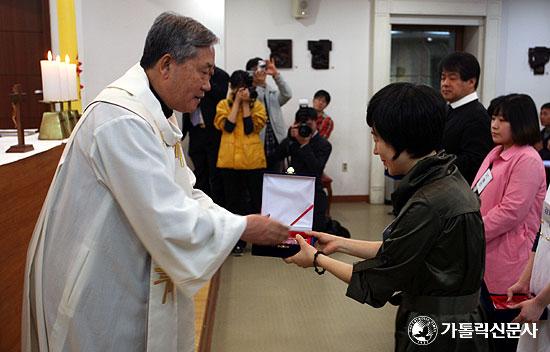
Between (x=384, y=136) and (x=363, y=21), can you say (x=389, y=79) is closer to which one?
(x=363, y=21)

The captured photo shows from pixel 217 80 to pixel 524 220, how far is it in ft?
10.4

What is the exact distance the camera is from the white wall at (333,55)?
260 inches

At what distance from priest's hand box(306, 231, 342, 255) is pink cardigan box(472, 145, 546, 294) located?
2.89 ft

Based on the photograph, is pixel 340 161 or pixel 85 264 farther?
pixel 340 161

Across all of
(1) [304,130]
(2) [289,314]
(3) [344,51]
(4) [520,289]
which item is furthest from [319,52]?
(4) [520,289]

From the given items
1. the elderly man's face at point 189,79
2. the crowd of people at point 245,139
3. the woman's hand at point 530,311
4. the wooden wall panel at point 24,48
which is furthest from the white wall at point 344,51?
the woman's hand at point 530,311

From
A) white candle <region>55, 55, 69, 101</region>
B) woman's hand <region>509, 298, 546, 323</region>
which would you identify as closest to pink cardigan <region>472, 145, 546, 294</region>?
woman's hand <region>509, 298, 546, 323</region>

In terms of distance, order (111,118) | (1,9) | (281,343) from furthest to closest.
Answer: (1,9), (281,343), (111,118)

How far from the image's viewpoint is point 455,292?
1.40 metres

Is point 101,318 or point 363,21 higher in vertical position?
point 363,21

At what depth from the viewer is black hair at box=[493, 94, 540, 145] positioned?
2348 millimetres

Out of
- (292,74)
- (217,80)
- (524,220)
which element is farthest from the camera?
(292,74)

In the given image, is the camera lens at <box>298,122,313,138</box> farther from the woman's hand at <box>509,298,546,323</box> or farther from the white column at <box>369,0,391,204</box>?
the woman's hand at <box>509,298,546,323</box>

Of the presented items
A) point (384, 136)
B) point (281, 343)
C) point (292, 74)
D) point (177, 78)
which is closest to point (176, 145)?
point (177, 78)
